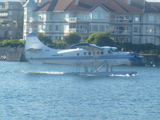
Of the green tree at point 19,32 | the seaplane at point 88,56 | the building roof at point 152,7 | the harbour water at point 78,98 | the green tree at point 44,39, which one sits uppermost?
the building roof at point 152,7

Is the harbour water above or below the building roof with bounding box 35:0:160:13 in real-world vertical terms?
below

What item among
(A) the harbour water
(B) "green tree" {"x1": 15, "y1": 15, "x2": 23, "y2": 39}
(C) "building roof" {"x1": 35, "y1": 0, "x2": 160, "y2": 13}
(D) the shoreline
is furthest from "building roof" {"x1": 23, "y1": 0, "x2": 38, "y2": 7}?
(A) the harbour water

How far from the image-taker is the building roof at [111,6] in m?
70.8

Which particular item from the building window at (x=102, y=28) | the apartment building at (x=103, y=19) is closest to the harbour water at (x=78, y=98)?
the building window at (x=102, y=28)

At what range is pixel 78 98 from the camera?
24.0 meters

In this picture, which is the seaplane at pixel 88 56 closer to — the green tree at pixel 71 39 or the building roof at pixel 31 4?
the green tree at pixel 71 39

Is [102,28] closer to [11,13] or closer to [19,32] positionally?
[19,32]

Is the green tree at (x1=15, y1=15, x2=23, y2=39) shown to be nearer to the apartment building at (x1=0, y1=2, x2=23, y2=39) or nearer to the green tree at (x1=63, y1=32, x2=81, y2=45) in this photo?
the apartment building at (x1=0, y1=2, x2=23, y2=39)

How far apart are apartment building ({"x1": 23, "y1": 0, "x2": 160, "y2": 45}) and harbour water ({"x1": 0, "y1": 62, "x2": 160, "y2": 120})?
34.5 m

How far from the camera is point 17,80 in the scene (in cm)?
3300

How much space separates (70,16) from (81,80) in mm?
39588

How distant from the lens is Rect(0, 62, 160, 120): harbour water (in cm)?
1948

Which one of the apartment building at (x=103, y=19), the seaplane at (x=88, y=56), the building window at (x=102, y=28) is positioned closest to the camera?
the seaplane at (x=88, y=56)

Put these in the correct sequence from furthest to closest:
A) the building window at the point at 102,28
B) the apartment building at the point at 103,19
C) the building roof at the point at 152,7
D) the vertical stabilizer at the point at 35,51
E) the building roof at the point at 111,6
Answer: the building roof at the point at 152,7
the building roof at the point at 111,6
the apartment building at the point at 103,19
the building window at the point at 102,28
the vertical stabilizer at the point at 35,51
